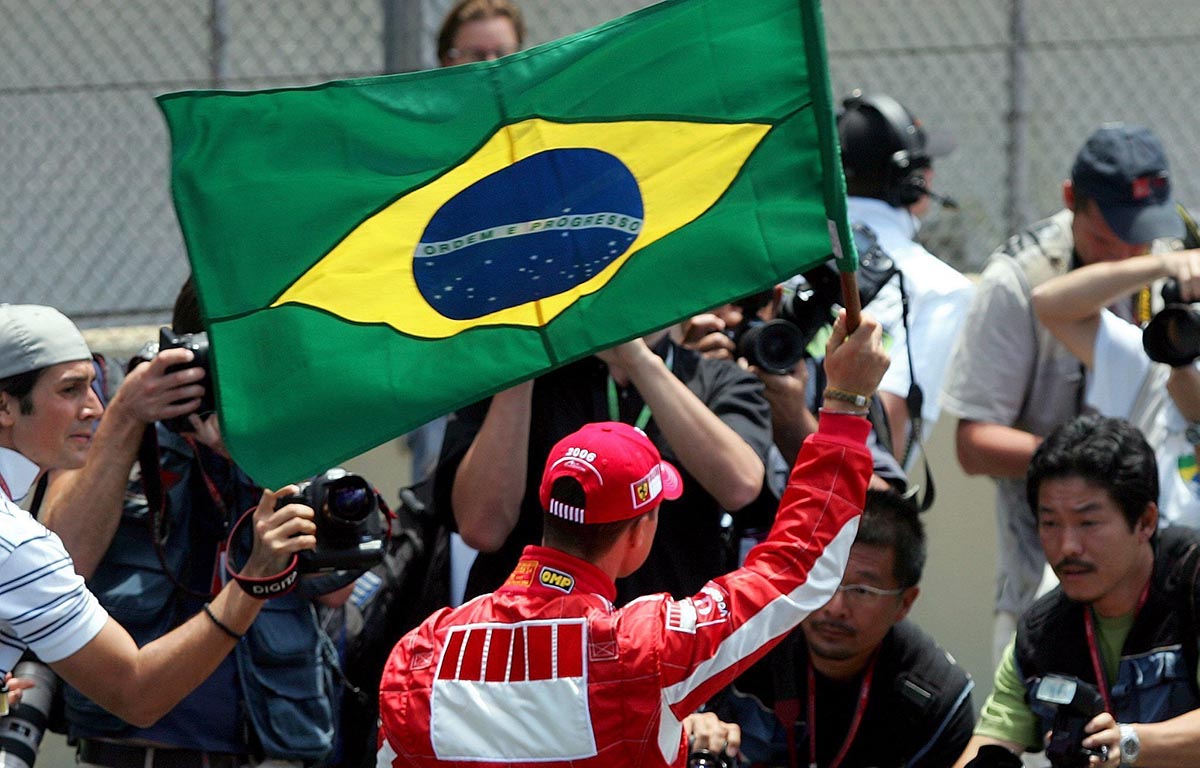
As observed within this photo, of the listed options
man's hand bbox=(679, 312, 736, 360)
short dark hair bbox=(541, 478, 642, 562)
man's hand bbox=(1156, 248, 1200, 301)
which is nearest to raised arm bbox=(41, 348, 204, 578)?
short dark hair bbox=(541, 478, 642, 562)

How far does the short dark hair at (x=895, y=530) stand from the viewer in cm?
429

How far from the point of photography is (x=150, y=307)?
5.71 meters

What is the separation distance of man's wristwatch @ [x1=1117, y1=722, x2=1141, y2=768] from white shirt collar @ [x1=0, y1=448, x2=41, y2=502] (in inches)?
85.3

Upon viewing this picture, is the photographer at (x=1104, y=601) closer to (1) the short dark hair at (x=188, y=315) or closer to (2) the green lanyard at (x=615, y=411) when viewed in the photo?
(2) the green lanyard at (x=615, y=411)

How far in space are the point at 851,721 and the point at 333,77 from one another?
8.12 feet

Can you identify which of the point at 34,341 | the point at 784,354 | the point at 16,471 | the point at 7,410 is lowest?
the point at 784,354

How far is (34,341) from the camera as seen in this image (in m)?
3.68

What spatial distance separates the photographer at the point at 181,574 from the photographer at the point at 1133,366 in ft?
6.37

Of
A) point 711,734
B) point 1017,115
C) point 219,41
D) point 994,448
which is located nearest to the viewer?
point 711,734

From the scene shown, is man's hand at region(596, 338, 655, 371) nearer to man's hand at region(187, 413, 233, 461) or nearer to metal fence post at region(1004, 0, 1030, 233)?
man's hand at region(187, 413, 233, 461)

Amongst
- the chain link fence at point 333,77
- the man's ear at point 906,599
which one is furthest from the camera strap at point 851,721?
the chain link fence at point 333,77

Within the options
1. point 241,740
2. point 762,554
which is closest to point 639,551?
point 762,554

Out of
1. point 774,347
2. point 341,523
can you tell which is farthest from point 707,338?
point 341,523

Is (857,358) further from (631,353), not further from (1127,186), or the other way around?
(1127,186)
